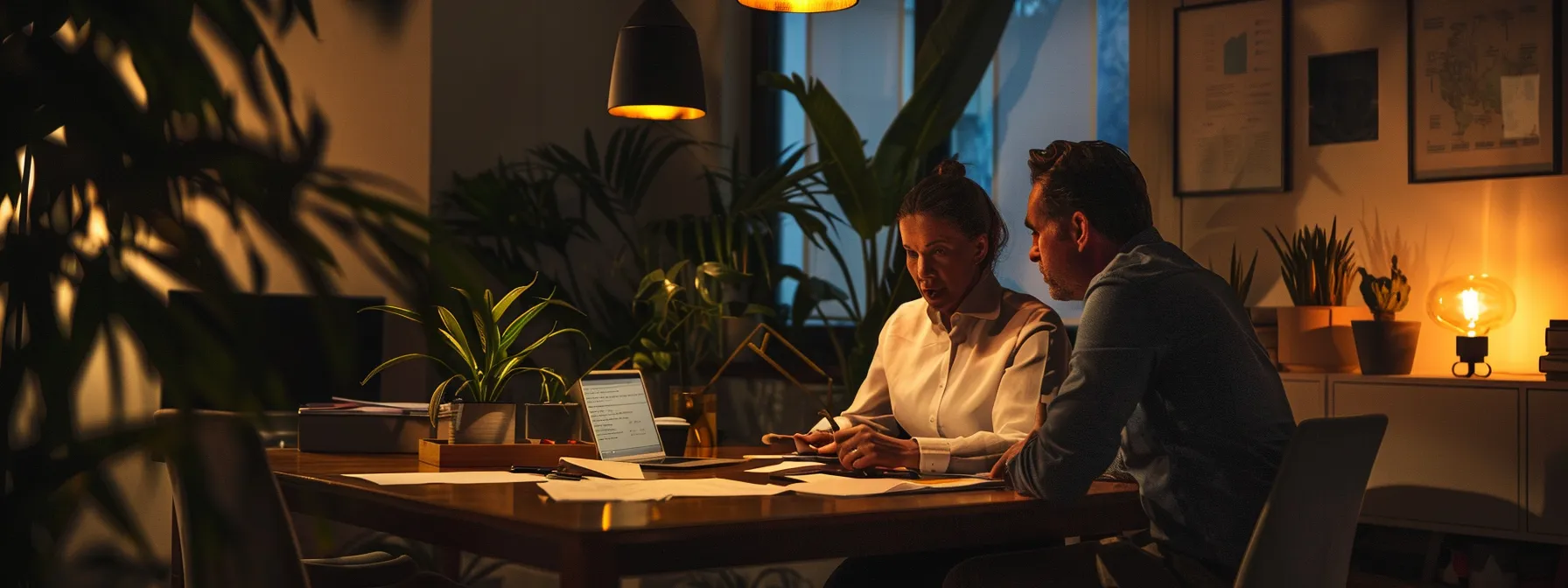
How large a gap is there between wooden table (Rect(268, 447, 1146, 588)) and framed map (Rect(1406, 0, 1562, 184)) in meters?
2.73

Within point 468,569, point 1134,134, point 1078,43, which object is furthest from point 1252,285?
point 468,569

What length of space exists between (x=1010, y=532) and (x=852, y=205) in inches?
109

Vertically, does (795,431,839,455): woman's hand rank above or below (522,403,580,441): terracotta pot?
below

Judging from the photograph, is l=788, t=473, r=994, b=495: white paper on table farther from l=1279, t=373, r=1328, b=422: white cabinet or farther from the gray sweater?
l=1279, t=373, r=1328, b=422: white cabinet

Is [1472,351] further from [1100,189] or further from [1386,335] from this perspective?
[1100,189]

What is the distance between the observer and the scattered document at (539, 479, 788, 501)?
1895mm

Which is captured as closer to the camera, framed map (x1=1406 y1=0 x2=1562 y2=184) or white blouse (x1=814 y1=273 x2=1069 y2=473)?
white blouse (x1=814 y1=273 x2=1069 y2=473)

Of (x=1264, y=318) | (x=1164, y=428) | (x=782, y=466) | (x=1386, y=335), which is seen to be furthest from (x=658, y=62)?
(x=1386, y=335)

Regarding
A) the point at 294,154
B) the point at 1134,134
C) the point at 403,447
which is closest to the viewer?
the point at 294,154

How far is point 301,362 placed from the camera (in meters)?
4.34

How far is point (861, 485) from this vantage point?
2102 millimetres

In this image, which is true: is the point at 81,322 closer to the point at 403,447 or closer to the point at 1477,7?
the point at 403,447

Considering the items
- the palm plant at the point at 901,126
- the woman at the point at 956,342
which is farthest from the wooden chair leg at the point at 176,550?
the palm plant at the point at 901,126

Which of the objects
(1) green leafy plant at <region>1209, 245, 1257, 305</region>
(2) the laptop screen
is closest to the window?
(1) green leafy plant at <region>1209, 245, 1257, 305</region>
